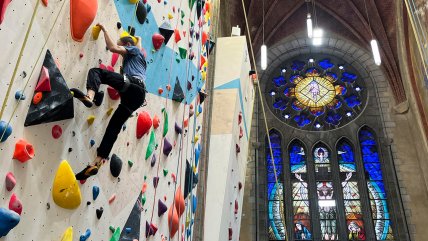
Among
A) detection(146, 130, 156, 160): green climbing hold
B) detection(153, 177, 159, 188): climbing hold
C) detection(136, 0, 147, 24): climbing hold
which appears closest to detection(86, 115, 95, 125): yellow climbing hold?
detection(146, 130, 156, 160): green climbing hold

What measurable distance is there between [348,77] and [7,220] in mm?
11702

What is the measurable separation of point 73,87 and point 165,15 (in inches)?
62.4

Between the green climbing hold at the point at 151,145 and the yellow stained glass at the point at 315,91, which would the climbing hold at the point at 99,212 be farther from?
the yellow stained glass at the point at 315,91

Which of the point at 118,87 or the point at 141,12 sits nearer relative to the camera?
the point at 118,87

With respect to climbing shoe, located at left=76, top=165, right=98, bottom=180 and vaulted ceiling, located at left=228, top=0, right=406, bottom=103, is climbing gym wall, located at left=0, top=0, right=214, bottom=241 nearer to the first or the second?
climbing shoe, located at left=76, top=165, right=98, bottom=180

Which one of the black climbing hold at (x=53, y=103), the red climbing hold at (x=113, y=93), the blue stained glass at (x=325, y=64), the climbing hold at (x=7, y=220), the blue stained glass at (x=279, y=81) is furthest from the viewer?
the blue stained glass at (x=325, y=64)

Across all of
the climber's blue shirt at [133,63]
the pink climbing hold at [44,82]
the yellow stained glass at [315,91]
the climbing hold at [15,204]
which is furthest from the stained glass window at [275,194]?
the climbing hold at [15,204]

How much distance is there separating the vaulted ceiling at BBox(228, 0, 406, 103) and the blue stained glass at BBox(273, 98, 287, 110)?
1.79 m

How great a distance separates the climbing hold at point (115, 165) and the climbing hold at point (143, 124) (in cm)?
36

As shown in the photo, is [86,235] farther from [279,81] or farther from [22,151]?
[279,81]

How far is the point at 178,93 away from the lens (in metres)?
3.97

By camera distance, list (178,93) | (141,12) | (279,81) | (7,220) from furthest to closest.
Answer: (279,81) → (178,93) → (141,12) → (7,220)

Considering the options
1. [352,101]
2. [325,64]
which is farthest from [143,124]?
[325,64]

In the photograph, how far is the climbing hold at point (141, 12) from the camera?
10.8ft
